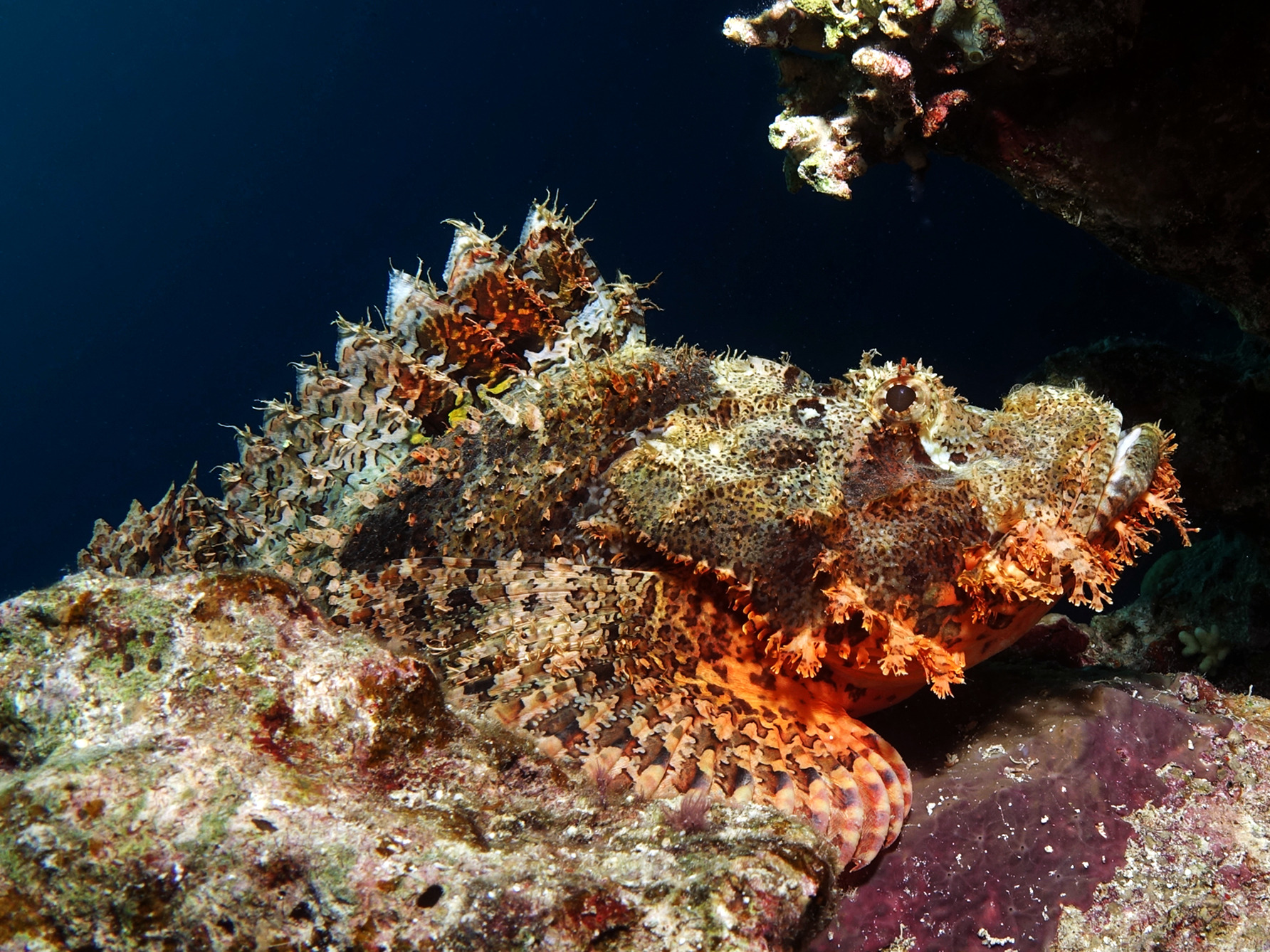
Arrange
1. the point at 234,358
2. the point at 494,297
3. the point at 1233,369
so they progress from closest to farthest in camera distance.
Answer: the point at 494,297, the point at 1233,369, the point at 234,358

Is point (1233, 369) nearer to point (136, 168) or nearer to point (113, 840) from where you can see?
point (113, 840)

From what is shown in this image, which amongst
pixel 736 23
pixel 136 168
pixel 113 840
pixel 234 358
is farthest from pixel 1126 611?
pixel 136 168

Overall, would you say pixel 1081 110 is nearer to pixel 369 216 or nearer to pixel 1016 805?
pixel 1016 805

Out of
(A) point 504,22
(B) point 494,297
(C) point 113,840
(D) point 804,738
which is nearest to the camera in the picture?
(C) point 113,840

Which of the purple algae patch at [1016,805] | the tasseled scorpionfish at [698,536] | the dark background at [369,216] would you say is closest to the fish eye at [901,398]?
the tasseled scorpionfish at [698,536]

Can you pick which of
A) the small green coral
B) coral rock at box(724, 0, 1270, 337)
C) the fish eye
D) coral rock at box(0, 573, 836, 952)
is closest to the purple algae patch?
coral rock at box(0, 573, 836, 952)

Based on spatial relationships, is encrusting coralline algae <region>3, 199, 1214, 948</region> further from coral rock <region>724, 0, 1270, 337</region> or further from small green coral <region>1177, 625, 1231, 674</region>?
small green coral <region>1177, 625, 1231, 674</region>

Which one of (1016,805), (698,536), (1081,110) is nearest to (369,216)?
(1081,110)
